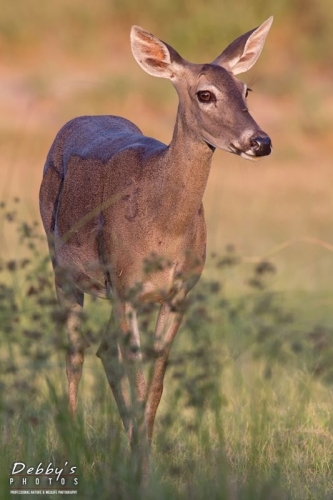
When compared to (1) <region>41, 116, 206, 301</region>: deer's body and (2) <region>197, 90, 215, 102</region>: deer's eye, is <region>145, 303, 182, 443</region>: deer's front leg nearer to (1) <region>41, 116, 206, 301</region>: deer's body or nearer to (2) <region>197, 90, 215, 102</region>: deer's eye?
(1) <region>41, 116, 206, 301</region>: deer's body

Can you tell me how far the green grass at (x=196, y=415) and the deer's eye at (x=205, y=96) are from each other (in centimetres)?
122

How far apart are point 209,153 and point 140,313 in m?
1.95

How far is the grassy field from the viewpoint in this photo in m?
4.25

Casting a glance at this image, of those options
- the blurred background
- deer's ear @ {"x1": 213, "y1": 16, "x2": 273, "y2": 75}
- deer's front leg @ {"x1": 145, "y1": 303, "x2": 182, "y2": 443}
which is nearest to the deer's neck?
deer's front leg @ {"x1": 145, "y1": 303, "x2": 182, "y2": 443}

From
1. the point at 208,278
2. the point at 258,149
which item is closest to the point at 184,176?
the point at 208,278

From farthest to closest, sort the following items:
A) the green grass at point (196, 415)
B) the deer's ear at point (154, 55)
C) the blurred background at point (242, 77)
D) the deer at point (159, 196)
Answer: the blurred background at point (242, 77)
the deer's ear at point (154, 55)
the deer at point (159, 196)
the green grass at point (196, 415)

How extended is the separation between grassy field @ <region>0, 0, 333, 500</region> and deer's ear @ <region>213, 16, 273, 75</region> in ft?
0.42

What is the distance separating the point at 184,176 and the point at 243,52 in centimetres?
87

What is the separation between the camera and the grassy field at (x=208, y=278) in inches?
167

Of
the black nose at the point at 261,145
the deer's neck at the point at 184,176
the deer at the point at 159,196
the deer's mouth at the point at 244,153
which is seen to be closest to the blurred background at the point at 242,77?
the deer at the point at 159,196

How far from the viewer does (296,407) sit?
623cm

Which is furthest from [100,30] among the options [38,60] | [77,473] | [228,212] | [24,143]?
[77,473]

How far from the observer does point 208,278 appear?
20.6 feet

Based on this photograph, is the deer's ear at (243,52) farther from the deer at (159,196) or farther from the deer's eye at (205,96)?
the deer's eye at (205,96)
